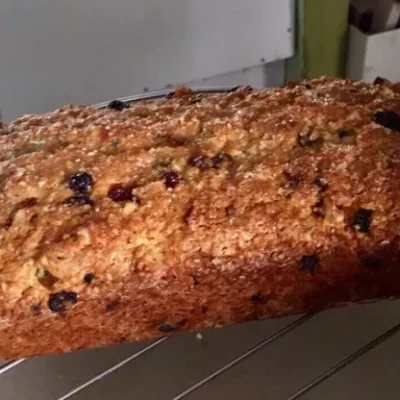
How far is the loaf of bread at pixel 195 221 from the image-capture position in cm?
86

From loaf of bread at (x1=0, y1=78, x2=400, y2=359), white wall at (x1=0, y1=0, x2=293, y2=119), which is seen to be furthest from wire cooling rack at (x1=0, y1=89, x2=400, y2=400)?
white wall at (x1=0, y1=0, x2=293, y2=119)

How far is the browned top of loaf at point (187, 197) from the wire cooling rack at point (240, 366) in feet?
0.73

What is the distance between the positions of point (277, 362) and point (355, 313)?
6.6 inches

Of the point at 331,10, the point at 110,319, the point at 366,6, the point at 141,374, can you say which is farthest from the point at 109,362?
the point at 366,6

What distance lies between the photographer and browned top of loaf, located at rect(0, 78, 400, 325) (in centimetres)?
85

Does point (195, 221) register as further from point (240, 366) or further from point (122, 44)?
point (122, 44)

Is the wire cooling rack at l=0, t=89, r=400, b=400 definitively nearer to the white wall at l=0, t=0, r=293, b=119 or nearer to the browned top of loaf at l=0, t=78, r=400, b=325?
the browned top of loaf at l=0, t=78, r=400, b=325

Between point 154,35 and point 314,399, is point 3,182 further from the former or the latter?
point 154,35

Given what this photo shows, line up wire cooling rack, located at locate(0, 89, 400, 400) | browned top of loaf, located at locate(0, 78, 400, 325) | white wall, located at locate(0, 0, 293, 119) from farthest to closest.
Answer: white wall, located at locate(0, 0, 293, 119), wire cooling rack, located at locate(0, 89, 400, 400), browned top of loaf, located at locate(0, 78, 400, 325)

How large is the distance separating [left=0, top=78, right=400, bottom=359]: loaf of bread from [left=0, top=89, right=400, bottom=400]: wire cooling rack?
0.44 ft

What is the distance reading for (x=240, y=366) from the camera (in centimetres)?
108

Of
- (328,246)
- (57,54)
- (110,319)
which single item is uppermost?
(57,54)

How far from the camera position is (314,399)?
1.03 m

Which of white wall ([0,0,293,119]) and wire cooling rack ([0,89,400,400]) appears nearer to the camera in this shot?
wire cooling rack ([0,89,400,400])
